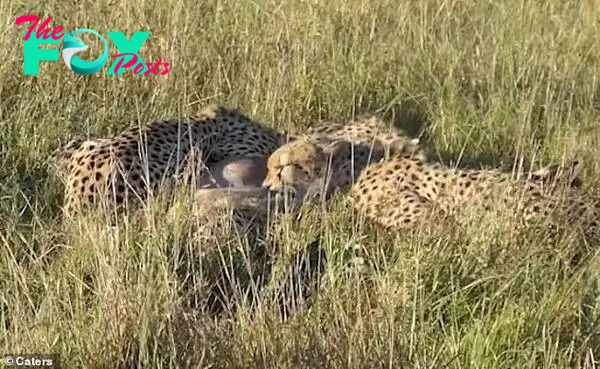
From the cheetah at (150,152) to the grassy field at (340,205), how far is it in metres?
0.14

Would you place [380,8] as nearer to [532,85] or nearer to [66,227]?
[532,85]

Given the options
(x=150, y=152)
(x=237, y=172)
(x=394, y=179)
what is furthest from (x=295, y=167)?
(x=150, y=152)

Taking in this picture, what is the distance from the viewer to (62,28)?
5602 mm

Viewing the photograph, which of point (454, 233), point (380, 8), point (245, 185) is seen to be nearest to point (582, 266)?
point (454, 233)

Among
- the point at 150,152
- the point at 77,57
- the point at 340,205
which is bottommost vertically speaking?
the point at 340,205

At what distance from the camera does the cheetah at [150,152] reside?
155 inches

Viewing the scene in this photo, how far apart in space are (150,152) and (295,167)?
56 cm

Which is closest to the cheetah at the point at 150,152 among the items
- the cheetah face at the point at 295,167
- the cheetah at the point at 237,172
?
the cheetah at the point at 237,172

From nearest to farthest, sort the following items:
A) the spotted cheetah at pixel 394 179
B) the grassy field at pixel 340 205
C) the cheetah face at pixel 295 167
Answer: the grassy field at pixel 340 205
the spotted cheetah at pixel 394 179
the cheetah face at pixel 295 167

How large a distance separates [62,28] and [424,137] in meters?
1.99

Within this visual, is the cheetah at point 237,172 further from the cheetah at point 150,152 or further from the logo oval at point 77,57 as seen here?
the logo oval at point 77,57

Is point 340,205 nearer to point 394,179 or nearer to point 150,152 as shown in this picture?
point 394,179

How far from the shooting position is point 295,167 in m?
4.24

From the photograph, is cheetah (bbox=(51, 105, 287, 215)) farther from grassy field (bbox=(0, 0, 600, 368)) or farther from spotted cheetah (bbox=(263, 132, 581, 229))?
spotted cheetah (bbox=(263, 132, 581, 229))
